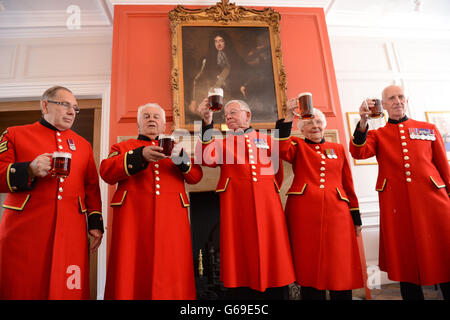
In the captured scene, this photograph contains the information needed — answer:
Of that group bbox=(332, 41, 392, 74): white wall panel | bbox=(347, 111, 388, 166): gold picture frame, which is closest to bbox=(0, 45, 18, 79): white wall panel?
bbox=(332, 41, 392, 74): white wall panel

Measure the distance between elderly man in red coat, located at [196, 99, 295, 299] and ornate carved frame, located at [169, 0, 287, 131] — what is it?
138 cm

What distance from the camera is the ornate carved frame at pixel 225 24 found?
11.5 feet

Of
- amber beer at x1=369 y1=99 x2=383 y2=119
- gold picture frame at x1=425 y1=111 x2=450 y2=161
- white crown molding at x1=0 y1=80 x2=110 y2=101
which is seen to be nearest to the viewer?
amber beer at x1=369 y1=99 x2=383 y2=119

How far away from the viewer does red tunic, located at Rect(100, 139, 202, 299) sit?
1.77m

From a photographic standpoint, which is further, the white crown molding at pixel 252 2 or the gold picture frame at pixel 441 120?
the gold picture frame at pixel 441 120

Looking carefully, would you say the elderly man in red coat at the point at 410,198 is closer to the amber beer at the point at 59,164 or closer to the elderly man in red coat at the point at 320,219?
the elderly man in red coat at the point at 320,219

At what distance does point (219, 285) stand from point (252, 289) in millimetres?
1479

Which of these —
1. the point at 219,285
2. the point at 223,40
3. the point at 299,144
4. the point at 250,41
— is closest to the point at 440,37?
the point at 250,41

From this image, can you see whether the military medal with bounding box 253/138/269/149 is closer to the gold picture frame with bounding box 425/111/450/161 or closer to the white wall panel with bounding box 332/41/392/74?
the white wall panel with bounding box 332/41/392/74

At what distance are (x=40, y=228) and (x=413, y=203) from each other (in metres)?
2.44

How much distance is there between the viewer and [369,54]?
4.45m

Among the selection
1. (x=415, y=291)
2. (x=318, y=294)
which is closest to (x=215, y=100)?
(x=318, y=294)

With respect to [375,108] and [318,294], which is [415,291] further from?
[375,108]

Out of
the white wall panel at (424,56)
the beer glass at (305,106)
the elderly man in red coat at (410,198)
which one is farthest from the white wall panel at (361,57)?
the beer glass at (305,106)
